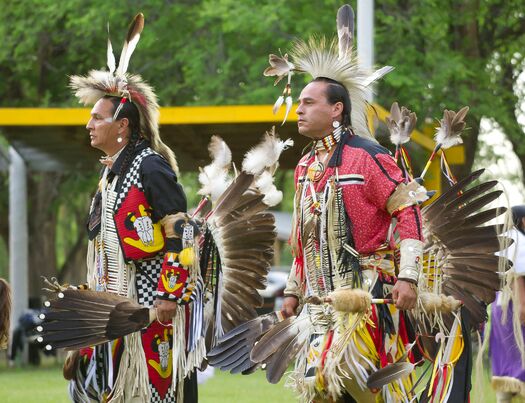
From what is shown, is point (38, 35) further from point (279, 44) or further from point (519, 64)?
point (519, 64)

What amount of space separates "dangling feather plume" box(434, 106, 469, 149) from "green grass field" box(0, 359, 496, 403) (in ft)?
12.7

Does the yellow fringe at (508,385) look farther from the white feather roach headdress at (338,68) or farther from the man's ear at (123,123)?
the man's ear at (123,123)

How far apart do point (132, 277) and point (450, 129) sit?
1690 mm

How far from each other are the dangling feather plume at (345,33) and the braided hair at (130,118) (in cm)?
104

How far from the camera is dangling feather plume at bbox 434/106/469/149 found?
609 centimetres

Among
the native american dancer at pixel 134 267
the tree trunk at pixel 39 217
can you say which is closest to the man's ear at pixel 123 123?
the native american dancer at pixel 134 267

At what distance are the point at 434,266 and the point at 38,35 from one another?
15.0 metres

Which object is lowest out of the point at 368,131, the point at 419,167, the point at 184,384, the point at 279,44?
the point at 184,384

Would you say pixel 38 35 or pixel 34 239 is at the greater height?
pixel 38 35

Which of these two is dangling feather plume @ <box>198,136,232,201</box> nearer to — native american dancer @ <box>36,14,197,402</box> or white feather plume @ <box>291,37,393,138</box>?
native american dancer @ <box>36,14,197,402</box>

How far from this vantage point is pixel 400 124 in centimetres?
609

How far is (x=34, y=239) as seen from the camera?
22875mm

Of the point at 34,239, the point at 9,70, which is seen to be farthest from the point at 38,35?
the point at 34,239

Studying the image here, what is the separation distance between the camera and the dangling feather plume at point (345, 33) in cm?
577
